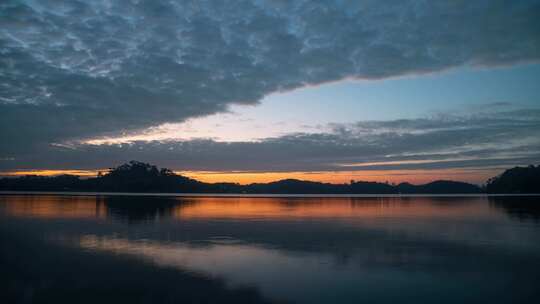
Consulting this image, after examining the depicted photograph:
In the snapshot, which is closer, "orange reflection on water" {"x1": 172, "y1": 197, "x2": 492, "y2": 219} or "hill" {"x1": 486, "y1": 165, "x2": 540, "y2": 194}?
"orange reflection on water" {"x1": 172, "y1": 197, "x2": 492, "y2": 219}

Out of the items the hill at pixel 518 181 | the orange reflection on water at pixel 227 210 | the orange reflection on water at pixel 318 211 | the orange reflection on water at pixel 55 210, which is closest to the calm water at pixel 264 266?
the orange reflection on water at pixel 55 210

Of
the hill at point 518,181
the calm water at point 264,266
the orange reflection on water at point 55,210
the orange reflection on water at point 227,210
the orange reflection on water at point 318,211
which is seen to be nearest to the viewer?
the calm water at point 264,266

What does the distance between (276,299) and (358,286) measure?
2.68 m

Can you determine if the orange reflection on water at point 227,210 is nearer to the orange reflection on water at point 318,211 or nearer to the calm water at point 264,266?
the orange reflection on water at point 318,211

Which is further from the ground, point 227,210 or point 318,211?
point 227,210

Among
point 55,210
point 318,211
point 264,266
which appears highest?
point 55,210

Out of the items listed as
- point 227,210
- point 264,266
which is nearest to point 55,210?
point 227,210

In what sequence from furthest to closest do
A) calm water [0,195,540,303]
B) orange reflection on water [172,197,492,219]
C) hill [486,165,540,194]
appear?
1. hill [486,165,540,194]
2. orange reflection on water [172,197,492,219]
3. calm water [0,195,540,303]

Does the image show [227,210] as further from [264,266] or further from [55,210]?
[264,266]

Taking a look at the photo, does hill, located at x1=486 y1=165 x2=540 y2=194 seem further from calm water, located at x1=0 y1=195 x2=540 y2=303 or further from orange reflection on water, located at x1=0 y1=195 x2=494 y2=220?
calm water, located at x1=0 y1=195 x2=540 y2=303

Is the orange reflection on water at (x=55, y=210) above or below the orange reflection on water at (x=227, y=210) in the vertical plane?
above

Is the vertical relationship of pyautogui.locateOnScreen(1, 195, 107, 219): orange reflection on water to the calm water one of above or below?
above

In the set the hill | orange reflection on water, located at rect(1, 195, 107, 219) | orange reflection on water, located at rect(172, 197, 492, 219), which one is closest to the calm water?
orange reflection on water, located at rect(1, 195, 107, 219)

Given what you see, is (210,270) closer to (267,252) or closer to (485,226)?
(267,252)
